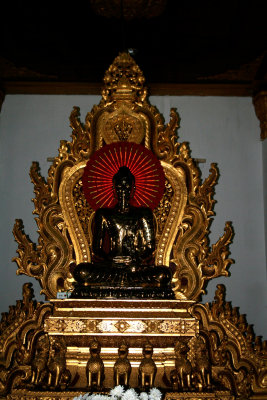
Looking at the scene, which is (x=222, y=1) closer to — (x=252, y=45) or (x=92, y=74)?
(x=252, y=45)

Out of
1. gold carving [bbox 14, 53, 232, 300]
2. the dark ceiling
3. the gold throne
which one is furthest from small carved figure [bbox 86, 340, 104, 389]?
the dark ceiling

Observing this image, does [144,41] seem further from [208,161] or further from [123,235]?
[123,235]

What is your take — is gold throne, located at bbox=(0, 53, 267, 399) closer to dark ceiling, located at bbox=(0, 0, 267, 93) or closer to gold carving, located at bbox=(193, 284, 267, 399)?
gold carving, located at bbox=(193, 284, 267, 399)

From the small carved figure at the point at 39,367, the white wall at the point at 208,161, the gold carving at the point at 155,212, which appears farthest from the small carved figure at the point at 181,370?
the white wall at the point at 208,161

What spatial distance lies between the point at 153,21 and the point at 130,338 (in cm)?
288

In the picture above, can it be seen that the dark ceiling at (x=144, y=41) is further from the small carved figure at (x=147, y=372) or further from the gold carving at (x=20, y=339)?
the small carved figure at (x=147, y=372)

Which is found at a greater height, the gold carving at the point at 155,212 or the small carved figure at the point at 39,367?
the gold carving at the point at 155,212

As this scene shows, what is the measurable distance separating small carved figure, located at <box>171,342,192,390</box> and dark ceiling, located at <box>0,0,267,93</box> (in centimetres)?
291

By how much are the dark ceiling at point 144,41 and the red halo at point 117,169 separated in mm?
1056

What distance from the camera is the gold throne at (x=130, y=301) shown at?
11.9 ft

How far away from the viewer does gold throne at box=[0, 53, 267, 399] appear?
11.9 feet

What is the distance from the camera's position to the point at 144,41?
192 inches

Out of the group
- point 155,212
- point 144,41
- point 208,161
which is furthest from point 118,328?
point 144,41

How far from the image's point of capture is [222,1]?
4219 mm
